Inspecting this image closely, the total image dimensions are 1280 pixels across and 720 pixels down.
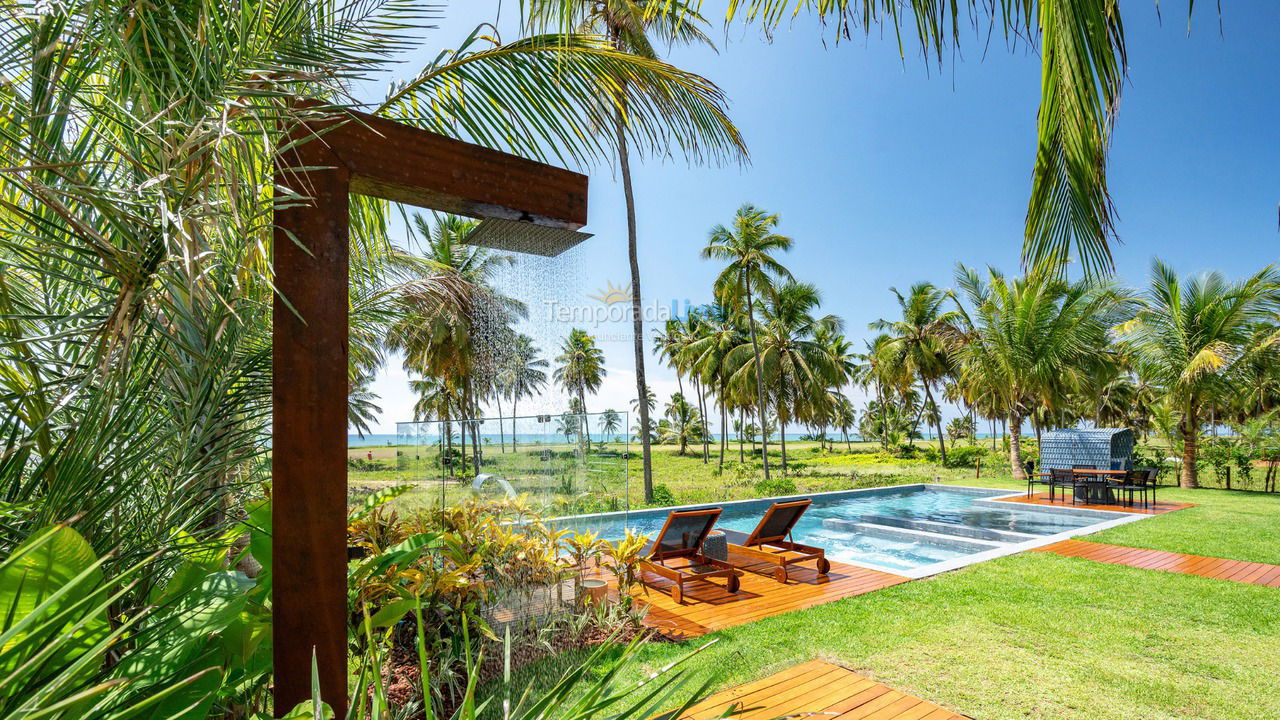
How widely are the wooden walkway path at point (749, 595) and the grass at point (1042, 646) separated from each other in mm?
311

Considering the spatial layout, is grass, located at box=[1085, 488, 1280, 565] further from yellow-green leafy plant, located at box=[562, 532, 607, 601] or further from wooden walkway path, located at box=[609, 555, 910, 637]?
yellow-green leafy plant, located at box=[562, 532, 607, 601]

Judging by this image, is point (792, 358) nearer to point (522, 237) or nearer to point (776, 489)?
point (776, 489)

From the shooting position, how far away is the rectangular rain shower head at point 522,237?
2.10 metres

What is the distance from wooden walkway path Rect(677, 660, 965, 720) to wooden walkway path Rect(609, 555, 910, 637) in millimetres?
1400

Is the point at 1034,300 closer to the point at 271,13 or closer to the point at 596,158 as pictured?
the point at 596,158

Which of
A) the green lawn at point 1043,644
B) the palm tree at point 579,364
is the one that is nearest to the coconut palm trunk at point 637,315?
the green lawn at point 1043,644

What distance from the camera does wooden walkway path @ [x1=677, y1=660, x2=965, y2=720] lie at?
332 cm

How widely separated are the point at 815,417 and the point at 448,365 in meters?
17.4

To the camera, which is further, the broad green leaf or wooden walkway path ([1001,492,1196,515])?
wooden walkway path ([1001,492,1196,515])

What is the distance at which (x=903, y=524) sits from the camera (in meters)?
11.6

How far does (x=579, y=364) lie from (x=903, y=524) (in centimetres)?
3149

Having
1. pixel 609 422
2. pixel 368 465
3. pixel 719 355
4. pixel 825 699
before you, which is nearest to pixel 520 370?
pixel 719 355

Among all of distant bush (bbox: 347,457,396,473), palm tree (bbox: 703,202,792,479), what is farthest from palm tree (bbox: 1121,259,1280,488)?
distant bush (bbox: 347,457,396,473)

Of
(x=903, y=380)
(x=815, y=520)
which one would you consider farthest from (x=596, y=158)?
(x=903, y=380)
